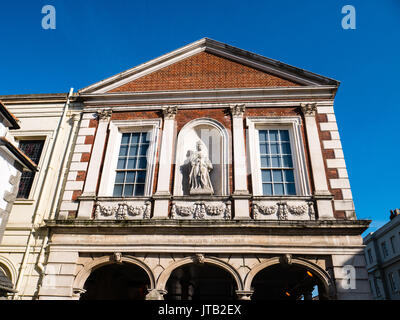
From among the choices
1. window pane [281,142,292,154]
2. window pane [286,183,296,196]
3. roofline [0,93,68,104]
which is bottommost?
window pane [286,183,296,196]

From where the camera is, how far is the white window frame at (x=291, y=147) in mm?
11055

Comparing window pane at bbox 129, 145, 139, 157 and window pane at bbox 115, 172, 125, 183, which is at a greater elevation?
window pane at bbox 129, 145, 139, 157

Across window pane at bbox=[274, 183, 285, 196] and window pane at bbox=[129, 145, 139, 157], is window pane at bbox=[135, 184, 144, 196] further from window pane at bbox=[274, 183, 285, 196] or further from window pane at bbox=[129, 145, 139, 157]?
window pane at bbox=[274, 183, 285, 196]

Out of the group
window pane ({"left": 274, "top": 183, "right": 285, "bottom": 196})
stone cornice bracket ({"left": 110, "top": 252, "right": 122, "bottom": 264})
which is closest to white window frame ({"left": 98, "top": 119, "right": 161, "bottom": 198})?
stone cornice bracket ({"left": 110, "top": 252, "right": 122, "bottom": 264})

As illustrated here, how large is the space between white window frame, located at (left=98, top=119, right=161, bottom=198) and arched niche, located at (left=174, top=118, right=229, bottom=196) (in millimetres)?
964

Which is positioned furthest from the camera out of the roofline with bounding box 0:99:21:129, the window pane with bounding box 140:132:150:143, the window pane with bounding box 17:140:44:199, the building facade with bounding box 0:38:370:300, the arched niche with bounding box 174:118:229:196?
the window pane with bounding box 140:132:150:143

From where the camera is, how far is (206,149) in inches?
488

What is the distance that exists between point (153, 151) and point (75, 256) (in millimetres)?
4595

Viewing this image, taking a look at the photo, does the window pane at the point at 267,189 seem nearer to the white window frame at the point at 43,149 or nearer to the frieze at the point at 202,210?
the frieze at the point at 202,210

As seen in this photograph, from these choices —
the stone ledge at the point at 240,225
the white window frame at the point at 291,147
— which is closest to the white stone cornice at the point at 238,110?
the white window frame at the point at 291,147

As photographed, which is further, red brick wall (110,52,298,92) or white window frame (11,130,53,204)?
red brick wall (110,52,298,92)

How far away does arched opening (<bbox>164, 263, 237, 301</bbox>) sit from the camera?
1222cm

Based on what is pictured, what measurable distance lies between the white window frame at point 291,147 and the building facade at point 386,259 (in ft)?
78.9

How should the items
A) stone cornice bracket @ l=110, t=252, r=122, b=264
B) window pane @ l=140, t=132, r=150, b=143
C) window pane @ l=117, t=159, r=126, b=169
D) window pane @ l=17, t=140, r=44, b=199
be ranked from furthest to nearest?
window pane @ l=140, t=132, r=150, b=143 → window pane @ l=117, t=159, r=126, b=169 → window pane @ l=17, t=140, r=44, b=199 → stone cornice bracket @ l=110, t=252, r=122, b=264
